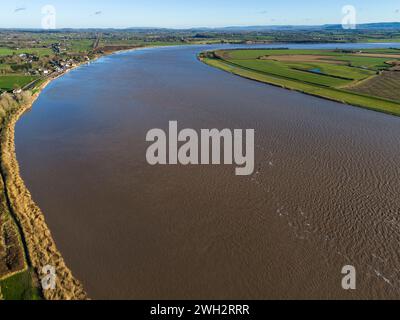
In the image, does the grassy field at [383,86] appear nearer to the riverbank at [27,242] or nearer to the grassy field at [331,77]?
the grassy field at [331,77]

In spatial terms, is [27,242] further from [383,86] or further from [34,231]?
[383,86]

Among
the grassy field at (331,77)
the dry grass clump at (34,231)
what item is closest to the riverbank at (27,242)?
the dry grass clump at (34,231)

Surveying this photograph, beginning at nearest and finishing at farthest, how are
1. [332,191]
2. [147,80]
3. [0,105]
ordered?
[332,191], [0,105], [147,80]

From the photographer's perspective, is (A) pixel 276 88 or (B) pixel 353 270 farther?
(A) pixel 276 88

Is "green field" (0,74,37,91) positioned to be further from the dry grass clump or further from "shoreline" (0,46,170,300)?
"shoreline" (0,46,170,300)

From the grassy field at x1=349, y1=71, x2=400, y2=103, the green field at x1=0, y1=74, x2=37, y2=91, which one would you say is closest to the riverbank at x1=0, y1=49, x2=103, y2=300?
the green field at x1=0, y1=74, x2=37, y2=91
